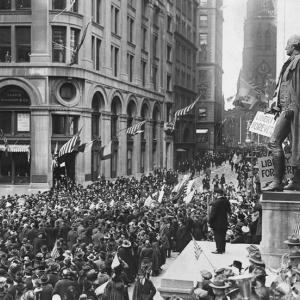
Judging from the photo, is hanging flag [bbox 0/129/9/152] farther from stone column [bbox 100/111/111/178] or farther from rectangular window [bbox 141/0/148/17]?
rectangular window [bbox 141/0/148/17]

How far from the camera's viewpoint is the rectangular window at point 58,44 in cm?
4331

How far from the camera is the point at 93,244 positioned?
54.3ft

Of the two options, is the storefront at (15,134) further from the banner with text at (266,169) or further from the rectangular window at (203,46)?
the rectangular window at (203,46)

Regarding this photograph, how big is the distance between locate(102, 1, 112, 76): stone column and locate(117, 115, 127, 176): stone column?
205 inches

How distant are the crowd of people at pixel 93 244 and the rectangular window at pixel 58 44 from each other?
16.0 m

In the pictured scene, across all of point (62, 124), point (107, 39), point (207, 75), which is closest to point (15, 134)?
point (62, 124)

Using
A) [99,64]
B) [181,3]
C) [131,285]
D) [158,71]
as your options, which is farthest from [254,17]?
[131,285]

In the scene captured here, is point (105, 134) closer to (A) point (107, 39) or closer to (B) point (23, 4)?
(A) point (107, 39)

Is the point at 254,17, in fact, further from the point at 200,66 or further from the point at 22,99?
the point at 22,99

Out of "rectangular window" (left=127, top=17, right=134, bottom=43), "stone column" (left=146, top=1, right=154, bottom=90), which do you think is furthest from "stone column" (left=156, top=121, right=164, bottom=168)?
"rectangular window" (left=127, top=17, right=134, bottom=43)

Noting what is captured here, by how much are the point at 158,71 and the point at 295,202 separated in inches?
2239

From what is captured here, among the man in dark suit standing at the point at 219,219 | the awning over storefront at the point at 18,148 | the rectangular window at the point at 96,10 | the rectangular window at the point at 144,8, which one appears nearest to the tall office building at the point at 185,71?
the rectangular window at the point at 144,8

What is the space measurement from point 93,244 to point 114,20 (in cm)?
3888

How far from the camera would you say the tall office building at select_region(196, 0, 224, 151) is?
10281 cm
